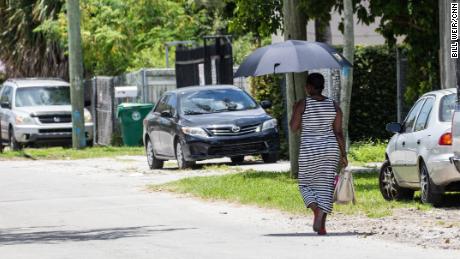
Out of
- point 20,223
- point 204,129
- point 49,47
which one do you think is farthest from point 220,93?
point 49,47

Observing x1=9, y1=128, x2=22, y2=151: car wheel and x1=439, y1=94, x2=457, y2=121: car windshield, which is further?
x1=9, y1=128, x2=22, y2=151: car wheel

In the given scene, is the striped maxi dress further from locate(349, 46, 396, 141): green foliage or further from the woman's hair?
locate(349, 46, 396, 141): green foliage

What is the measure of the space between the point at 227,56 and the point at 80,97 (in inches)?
205

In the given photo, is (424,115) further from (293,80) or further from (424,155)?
(293,80)

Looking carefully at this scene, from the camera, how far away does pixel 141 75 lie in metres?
38.2

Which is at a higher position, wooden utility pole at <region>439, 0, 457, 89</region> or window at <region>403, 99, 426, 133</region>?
wooden utility pole at <region>439, 0, 457, 89</region>

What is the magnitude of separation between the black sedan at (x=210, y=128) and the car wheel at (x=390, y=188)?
319 inches

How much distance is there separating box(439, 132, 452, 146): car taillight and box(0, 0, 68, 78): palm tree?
32681 mm

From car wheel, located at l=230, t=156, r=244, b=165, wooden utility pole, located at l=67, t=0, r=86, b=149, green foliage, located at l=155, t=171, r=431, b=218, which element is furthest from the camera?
wooden utility pole, located at l=67, t=0, r=86, b=149

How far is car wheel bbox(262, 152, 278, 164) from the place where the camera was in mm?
Result: 27580

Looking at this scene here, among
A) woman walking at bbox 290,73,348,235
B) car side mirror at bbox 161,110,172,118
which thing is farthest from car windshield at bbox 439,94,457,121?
car side mirror at bbox 161,110,172,118

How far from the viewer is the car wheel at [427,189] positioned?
54.6ft

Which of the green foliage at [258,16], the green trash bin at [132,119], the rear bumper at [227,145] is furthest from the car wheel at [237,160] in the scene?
the green trash bin at [132,119]

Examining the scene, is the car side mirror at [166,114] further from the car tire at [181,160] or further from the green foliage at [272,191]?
the green foliage at [272,191]
